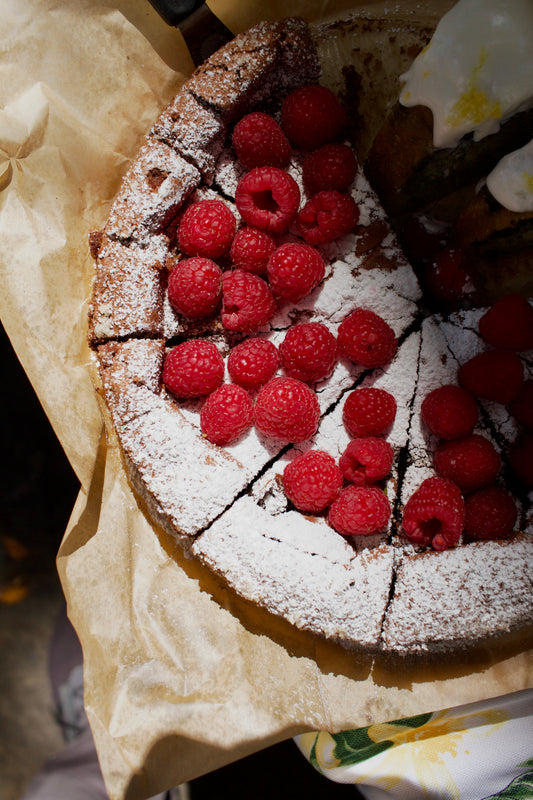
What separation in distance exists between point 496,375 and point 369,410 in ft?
1.29

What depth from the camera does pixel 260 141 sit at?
187 cm

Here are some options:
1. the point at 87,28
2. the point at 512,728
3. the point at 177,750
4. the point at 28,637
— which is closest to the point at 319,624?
the point at 177,750

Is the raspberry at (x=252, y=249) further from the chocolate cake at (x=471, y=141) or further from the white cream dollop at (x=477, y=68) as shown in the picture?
the white cream dollop at (x=477, y=68)

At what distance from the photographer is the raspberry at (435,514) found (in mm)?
1773

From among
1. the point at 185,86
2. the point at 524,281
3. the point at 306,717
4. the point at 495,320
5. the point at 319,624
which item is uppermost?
the point at 185,86

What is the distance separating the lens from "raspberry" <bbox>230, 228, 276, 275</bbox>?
→ 188 cm

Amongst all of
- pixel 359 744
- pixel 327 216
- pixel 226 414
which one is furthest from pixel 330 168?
pixel 359 744

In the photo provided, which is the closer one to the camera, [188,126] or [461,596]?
[461,596]

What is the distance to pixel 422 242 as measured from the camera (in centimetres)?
204

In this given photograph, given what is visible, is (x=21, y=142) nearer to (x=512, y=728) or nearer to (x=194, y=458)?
(x=194, y=458)

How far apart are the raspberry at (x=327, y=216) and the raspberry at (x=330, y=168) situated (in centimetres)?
3

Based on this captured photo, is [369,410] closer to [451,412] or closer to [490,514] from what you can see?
[451,412]

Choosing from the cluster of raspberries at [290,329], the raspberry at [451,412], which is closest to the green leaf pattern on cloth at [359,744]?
the cluster of raspberries at [290,329]

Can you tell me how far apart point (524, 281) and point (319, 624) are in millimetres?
1254
